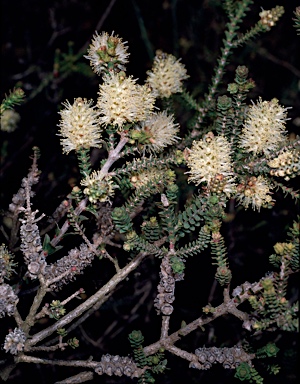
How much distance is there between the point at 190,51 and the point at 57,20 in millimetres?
1236

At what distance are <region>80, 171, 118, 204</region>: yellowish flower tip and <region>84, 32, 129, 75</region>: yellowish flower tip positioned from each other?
1.44 feet

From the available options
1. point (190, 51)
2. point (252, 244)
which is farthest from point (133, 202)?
point (190, 51)

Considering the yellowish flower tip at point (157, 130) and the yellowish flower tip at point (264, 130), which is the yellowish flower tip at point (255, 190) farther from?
the yellowish flower tip at point (157, 130)

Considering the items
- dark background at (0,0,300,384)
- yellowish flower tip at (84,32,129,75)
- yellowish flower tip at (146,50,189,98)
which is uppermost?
yellowish flower tip at (84,32,129,75)

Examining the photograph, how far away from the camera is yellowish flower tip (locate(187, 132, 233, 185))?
1.75 metres

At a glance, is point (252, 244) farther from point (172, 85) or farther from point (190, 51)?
point (190, 51)

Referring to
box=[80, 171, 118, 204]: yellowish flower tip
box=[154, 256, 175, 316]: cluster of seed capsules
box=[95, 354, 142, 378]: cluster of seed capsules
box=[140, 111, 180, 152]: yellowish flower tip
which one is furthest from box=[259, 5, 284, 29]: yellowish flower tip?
box=[95, 354, 142, 378]: cluster of seed capsules

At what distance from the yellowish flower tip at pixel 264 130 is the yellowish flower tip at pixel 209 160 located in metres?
0.10

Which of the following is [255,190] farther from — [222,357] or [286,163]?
[222,357]

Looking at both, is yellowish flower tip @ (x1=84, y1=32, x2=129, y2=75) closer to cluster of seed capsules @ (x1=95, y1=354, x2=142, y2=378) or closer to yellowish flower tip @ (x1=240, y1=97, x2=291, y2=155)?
yellowish flower tip @ (x1=240, y1=97, x2=291, y2=155)

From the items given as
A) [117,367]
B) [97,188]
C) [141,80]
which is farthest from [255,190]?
[141,80]

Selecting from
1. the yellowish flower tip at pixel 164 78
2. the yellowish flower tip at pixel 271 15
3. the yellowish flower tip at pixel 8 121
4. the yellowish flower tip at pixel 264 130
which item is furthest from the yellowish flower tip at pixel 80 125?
the yellowish flower tip at pixel 8 121

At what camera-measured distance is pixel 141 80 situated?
3.80 m

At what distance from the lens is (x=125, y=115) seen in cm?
175
